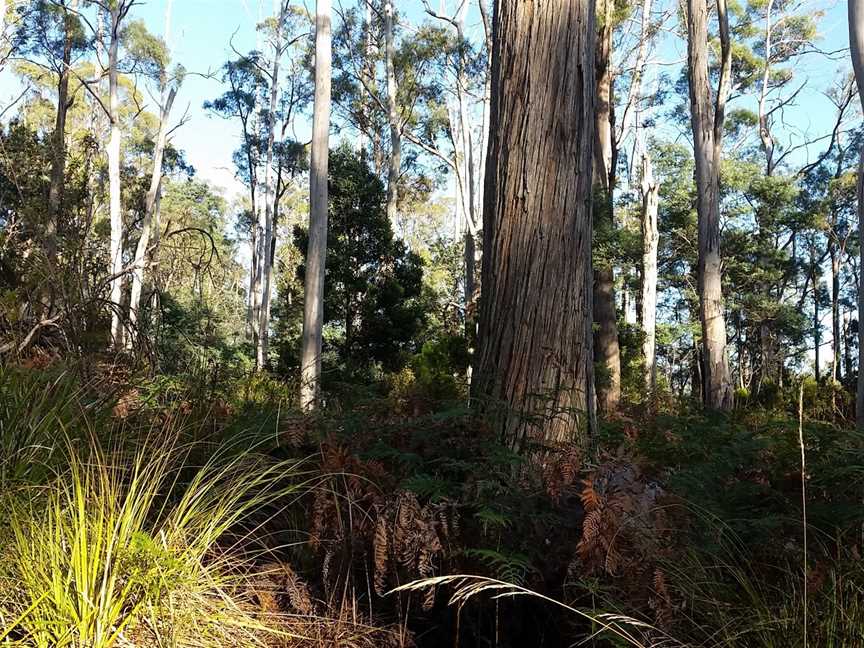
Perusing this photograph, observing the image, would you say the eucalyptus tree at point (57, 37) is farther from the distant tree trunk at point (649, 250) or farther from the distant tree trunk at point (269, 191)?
the distant tree trunk at point (649, 250)

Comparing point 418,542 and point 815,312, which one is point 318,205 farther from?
point 815,312

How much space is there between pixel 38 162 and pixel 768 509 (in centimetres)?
2220

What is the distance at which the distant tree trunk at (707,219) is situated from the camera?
991 cm

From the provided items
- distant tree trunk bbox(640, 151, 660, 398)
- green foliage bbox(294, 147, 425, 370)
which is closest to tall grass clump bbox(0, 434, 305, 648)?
green foliage bbox(294, 147, 425, 370)

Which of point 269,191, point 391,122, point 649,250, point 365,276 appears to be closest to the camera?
point 649,250

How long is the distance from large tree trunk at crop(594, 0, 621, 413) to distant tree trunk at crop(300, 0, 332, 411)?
4445mm

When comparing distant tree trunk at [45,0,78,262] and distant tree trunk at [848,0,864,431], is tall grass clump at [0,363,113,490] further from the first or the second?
distant tree trunk at [45,0,78,262]

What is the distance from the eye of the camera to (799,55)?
25375mm

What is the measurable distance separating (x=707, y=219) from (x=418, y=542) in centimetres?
940

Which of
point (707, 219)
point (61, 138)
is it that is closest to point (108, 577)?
point (707, 219)

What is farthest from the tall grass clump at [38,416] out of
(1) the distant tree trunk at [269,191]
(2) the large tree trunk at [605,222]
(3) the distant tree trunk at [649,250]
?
(1) the distant tree trunk at [269,191]

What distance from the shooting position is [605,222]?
11461 mm

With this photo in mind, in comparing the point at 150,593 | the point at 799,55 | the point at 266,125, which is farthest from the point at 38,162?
the point at 799,55

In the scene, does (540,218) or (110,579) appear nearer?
(110,579)
